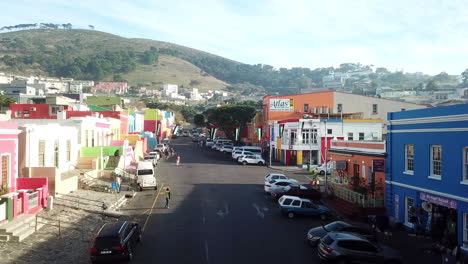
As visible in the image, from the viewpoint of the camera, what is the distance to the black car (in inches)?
679

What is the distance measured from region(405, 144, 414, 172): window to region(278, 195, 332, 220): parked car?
18.8 feet

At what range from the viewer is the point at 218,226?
24.7m

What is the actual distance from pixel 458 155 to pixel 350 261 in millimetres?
7908

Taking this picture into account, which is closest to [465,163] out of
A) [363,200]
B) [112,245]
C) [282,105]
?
[363,200]

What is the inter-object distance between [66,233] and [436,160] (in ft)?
62.5

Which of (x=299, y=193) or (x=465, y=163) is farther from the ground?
(x=465, y=163)

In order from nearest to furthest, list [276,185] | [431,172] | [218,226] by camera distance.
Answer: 1. [431,172]
2. [218,226]
3. [276,185]

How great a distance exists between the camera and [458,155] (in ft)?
68.6

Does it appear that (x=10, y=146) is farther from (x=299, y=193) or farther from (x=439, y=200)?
(x=439, y=200)

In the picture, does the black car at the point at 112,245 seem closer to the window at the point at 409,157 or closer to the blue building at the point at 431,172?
the blue building at the point at 431,172

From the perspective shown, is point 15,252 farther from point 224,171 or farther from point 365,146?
point 224,171

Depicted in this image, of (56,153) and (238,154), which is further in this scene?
(238,154)

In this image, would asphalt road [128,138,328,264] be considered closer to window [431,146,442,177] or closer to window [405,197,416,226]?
window [405,197,416,226]

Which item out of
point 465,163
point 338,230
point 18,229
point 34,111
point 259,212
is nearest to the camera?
point 18,229
